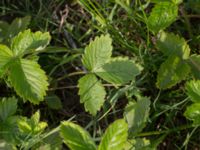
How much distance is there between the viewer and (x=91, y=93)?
1.44 meters

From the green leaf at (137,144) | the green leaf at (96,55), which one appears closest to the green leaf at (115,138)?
the green leaf at (137,144)

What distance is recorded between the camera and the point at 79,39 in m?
1.87

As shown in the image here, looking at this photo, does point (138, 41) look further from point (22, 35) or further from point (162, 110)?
point (22, 35)

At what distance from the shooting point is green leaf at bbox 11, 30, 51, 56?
148 cm

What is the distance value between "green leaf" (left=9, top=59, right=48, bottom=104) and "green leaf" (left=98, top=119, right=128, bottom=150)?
14.4 inches

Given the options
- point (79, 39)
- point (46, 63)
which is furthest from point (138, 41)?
point (46, 63)

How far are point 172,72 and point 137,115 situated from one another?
210 millimetres

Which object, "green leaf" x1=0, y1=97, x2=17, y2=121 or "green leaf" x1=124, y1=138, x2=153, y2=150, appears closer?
"green leaf" x1=124, y1=138, x2=153, y2=150

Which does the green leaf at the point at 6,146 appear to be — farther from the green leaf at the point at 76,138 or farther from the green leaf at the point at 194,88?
the green leaf at the point at 194,88

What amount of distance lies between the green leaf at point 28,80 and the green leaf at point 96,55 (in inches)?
6.1

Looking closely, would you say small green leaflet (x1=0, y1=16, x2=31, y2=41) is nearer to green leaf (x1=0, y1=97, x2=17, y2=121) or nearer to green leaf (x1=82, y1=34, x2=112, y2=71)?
green leaf (x1=0, y1=97, x2=17, y2=121)

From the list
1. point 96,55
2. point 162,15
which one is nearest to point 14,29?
point 96,55

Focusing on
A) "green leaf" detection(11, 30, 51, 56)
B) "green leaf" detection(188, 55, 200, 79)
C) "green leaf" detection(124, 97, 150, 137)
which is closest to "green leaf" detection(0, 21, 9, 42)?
"green leaf" detection(11, 30, 51, 56)

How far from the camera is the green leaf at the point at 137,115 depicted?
4.66 ft
